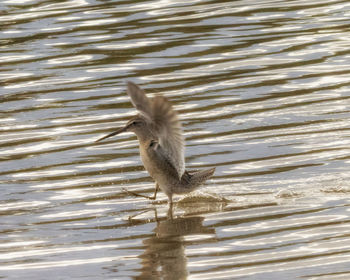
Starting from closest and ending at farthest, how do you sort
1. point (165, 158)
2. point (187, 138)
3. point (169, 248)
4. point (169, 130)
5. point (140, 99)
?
point (169, 248) < point (140, 99) < point (169, 130) < point (165, 158) < point (187, 138)

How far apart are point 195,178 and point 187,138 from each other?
163cm

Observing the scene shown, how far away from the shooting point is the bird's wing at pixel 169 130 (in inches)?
344

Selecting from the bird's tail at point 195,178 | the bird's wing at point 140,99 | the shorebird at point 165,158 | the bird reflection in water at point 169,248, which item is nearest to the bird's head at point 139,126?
the shorebird at point 165,158

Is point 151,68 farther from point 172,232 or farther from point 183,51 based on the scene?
point 172,232

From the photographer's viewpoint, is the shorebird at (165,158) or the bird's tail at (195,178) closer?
the shorebird at (165,158)

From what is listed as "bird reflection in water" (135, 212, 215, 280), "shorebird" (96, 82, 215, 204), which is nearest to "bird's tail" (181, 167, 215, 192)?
"shorebird" (96, 82, 215, 204)

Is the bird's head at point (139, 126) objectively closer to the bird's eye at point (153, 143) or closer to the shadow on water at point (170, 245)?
the bird's eye at point (153, 143)

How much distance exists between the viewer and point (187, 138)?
439 inches

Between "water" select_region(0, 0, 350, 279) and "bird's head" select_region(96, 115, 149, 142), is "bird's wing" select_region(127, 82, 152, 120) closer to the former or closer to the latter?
"bird's head" select_region(96, 115, 149, 142)

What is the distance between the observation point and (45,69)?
13766 millimetres

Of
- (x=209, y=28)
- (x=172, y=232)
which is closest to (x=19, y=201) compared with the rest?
(x=172, y=232)

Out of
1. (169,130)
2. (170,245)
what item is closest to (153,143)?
(169,130)

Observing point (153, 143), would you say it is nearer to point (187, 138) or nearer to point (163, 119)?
point (163, 119)

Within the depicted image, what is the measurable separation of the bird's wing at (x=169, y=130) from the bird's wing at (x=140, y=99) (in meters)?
0.06
